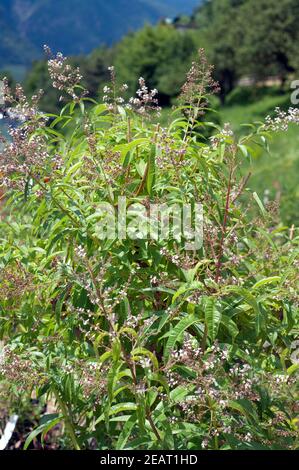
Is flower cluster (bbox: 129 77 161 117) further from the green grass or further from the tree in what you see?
the tree

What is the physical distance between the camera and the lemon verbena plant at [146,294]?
8.46 ft

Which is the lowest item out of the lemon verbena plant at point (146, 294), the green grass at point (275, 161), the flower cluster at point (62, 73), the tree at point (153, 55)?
the lemon verbena plant at point (146, 294)

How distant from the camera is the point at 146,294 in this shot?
9.52 feet

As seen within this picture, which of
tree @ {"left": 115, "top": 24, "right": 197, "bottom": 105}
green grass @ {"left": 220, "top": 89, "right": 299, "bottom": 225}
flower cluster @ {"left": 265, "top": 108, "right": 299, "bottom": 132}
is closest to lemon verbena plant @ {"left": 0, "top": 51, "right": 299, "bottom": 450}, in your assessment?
flower cluster @ {"left": 265, "top": 108, "right": 299, "bottom": 132}

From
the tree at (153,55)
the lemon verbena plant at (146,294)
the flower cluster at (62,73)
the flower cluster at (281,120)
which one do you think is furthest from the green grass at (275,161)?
the tree at (153,55)

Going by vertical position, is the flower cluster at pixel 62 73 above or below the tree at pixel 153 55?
below

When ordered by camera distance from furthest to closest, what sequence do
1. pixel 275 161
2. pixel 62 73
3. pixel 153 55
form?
pixel 153 55 < pixel 275 161 < pixel 62 73

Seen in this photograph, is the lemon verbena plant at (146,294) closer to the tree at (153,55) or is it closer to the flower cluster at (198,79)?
the flower cluster at (198,79)

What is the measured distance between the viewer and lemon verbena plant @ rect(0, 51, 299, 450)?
2580mm

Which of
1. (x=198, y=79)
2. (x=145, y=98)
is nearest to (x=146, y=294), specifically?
(x=145, y=98)

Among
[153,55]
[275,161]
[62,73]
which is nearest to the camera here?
[62,73]

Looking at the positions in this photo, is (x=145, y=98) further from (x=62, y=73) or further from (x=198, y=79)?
(x=62, y=73)
